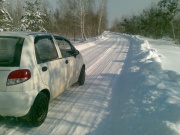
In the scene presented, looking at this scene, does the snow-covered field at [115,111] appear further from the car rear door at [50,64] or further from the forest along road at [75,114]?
the car rear door at [50,64]

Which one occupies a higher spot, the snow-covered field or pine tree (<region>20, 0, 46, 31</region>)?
pine tree (<region>20, 0, 46, 31</region>)

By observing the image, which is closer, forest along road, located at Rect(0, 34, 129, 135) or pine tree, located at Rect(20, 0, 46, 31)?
forest along road, located at Rect(0, 34, 129, 135)

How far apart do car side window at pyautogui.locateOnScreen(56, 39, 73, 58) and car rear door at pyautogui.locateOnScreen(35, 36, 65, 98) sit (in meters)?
0.42

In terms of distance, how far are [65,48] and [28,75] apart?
236cm

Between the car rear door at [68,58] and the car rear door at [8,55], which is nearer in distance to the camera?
the car rear door at [8,55]

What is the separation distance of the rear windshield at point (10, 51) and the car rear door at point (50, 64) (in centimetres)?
38

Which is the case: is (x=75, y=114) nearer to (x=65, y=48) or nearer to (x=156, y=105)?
(x=156, y=105)

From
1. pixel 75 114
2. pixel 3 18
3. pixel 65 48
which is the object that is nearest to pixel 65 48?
pixel 65 48

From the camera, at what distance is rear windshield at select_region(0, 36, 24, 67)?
3457 millimetres

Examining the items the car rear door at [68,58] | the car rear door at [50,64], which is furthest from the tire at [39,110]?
the car rear door at [68,58]

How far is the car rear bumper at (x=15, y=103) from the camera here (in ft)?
10.9

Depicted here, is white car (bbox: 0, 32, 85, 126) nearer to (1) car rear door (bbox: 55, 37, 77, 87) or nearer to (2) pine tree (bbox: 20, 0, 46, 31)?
(1) car rear door (bbox: 55, 37, 77, 87)

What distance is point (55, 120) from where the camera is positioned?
4.20 meters

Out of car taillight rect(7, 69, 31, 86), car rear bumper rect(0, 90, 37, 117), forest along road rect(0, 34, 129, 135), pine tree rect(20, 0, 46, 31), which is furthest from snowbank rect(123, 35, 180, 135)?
pine tree rect(20, 0, 46, 31)
